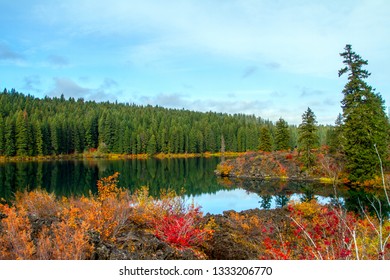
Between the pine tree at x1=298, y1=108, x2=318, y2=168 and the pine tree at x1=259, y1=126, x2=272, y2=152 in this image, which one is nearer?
the pine tree at x1=298, y1=108, x2=318, y2=168

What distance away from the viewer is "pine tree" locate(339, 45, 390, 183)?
3195 cm

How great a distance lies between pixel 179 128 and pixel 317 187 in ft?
246

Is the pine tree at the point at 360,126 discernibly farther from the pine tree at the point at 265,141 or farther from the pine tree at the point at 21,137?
the pine tree at the point at 21,137

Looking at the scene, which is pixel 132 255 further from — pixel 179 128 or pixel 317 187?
pixel 179 128

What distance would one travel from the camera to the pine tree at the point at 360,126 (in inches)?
1258

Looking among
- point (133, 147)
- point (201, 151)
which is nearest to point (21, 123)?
point (133, 147)

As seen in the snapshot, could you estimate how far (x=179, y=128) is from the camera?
348ft

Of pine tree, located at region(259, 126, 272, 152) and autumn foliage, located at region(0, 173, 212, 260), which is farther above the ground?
pine tree, located at region(259, 126, 272, 152)

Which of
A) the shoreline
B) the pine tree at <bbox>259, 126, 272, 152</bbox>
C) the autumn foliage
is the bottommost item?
the autumn foliage

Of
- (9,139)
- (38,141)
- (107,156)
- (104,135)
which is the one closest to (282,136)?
(107,156)

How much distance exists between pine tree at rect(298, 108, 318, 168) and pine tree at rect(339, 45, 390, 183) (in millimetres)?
6400

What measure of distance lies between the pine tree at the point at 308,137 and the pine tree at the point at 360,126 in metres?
6.40

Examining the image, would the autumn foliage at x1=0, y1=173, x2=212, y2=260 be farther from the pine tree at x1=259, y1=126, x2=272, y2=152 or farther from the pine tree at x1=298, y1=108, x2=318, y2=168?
the pine tree at x1=259, y1=126, x2=272, y2=152

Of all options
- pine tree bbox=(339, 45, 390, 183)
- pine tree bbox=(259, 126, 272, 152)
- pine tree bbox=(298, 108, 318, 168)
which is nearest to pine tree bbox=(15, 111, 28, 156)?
pine tree bbox=(259, 126, 272, 152)
